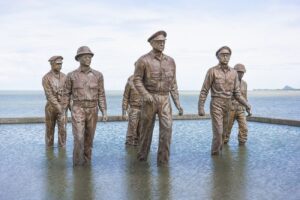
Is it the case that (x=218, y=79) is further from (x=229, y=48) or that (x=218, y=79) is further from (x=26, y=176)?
(x=26, y=176)

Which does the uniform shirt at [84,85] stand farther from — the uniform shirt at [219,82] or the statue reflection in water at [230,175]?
the statue reflection in water at [230,175]

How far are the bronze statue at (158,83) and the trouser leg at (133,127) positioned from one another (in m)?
3.18

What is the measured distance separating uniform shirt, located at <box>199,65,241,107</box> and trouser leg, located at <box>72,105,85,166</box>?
2870 mm

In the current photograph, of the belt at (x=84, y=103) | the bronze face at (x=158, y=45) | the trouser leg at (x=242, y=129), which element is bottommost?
the trouser leg at (x=242, y=129)

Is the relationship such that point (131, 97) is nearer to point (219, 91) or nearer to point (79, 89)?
point (219, 91)

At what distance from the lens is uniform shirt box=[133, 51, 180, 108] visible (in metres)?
10.2

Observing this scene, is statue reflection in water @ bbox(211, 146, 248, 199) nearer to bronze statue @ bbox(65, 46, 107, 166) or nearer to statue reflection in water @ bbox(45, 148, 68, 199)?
statue reflection in water @ bbox(45, 148, 68, 199)

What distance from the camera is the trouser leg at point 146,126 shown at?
10.3 m

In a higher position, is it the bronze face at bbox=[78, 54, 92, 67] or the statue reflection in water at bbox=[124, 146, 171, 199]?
the bronze face at bbox=[78, 54, 92, 67]

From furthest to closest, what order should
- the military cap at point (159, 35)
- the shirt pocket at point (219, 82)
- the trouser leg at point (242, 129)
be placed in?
the trouser leg at point (242, 129)
the shirt pocket at point (219, 82)
the military cap at point (159, 35)

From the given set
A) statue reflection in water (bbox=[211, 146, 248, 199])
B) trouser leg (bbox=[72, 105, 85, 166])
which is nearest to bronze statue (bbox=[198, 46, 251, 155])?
statue reflection in water (bbox=[211, 146, 248, 199])

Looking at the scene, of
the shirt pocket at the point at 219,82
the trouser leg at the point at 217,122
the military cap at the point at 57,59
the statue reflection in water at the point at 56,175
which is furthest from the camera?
the military cap at the point at 57,59

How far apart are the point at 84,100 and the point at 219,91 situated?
308 cm

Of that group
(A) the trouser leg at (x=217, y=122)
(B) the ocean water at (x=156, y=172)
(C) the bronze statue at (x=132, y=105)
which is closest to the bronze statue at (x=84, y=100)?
(B) the ocean water at (x=156, y=172)
